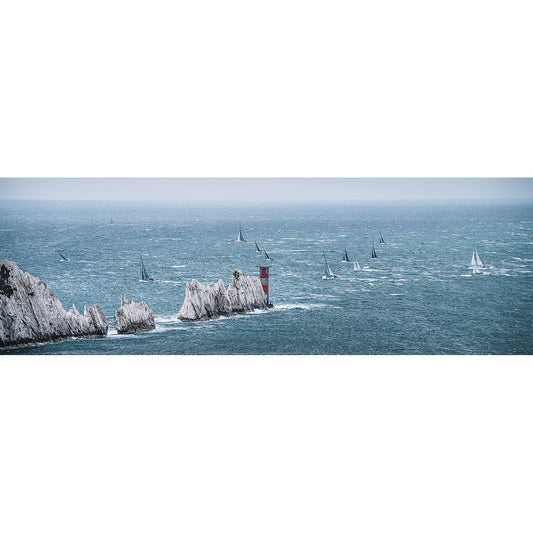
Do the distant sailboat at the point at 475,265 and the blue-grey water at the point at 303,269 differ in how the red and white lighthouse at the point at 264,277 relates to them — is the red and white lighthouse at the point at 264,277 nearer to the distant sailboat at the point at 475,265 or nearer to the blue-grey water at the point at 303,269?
the blue-grey water at the point at 303,269

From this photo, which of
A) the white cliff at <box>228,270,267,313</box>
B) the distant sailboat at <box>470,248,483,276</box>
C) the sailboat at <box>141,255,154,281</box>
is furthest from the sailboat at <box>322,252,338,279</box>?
the sailboat at <box>141,255,154,281</box>

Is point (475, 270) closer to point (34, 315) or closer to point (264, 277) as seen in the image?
point (264, 277)

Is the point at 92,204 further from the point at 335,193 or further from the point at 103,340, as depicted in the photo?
the point at 335,193

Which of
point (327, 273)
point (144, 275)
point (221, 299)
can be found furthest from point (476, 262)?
point (144, 275)

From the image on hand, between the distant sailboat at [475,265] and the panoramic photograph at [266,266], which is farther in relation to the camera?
the distant sailboat at [475,265]

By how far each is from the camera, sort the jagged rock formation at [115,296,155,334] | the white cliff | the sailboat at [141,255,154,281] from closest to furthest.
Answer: the jagged rock formation at [115,296,155,334] → the white cliff → the sailboat at [141,255,154,281]

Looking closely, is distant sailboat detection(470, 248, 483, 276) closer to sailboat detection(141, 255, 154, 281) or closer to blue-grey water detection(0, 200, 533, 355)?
blue-grey water detection(0, 200, 533, 355)

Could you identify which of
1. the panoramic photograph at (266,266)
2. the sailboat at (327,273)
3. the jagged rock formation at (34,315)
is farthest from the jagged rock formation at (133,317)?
the sailboat at (327,273)
